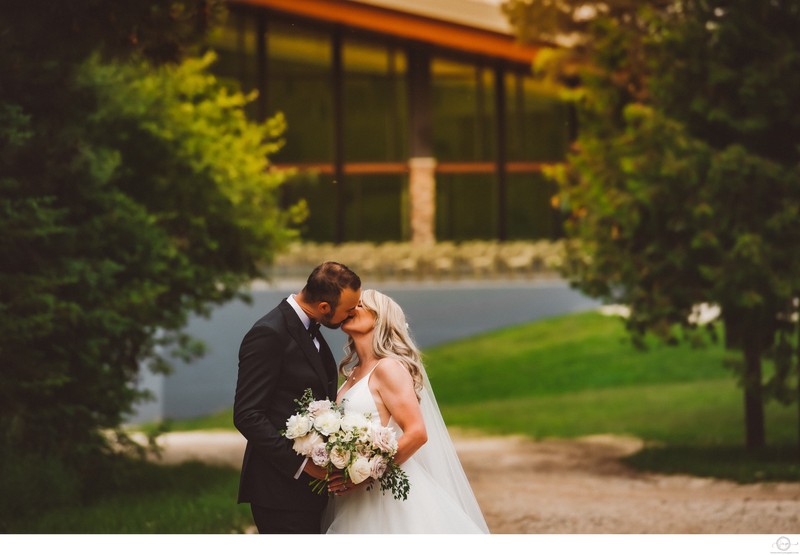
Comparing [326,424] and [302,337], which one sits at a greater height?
[302,337]

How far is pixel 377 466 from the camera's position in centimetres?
510

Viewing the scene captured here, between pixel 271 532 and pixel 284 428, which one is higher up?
pixel 284 428

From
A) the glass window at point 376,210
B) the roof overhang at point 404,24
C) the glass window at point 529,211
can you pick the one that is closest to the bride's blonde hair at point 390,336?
the roof overhang at point 404,24

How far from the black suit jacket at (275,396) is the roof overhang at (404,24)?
77.3 feet

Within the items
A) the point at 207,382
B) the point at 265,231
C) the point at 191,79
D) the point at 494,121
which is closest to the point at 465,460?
the point at 265,231

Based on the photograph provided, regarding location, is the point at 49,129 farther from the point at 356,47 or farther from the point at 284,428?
the point at 356,47

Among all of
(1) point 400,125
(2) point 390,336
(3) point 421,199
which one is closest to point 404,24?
(1) point 400,125

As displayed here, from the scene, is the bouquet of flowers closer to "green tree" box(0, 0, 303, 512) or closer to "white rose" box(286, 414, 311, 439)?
"white rose" box(286, 414, 311, 439)

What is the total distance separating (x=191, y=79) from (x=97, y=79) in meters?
2.40

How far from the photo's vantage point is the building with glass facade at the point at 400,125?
95.3 ft

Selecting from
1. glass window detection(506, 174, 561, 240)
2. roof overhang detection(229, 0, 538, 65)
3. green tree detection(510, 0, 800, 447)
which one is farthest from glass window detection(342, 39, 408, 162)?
green tree detection(510, 0, 800, 447)

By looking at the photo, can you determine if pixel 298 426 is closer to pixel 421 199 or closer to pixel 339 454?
pixel 339 454

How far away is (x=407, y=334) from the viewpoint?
536 centimetres

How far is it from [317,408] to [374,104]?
2511cm
